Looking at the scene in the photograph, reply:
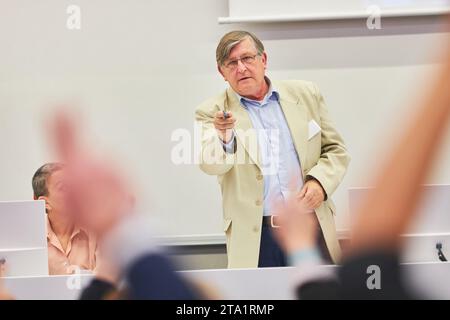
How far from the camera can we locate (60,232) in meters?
1.87

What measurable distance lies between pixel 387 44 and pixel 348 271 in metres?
0.64

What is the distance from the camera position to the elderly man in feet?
6.05

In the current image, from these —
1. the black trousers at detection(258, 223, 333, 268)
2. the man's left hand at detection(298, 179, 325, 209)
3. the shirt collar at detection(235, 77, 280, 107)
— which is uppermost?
the shirt collar at detection(235, 77, 280, 107)

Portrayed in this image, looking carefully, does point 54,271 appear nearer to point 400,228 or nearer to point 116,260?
point 116,260

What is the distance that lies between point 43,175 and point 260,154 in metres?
0.60

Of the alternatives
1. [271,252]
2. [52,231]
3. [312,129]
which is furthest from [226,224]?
[52,231]

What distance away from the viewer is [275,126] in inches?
74.2

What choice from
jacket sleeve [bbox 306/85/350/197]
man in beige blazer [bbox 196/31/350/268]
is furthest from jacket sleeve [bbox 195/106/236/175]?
jacket sleeve [bbox 306/85/350/197]

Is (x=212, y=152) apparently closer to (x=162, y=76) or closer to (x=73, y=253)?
(x=162, y=76)

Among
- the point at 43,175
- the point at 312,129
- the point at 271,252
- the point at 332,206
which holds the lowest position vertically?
the point at 271,252

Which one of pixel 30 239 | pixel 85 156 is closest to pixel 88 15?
pixel 85 156

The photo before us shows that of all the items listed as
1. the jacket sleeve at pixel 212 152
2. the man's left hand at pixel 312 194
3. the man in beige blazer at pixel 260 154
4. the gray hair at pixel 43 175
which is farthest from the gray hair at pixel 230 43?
the gray hair at pixel 43 175

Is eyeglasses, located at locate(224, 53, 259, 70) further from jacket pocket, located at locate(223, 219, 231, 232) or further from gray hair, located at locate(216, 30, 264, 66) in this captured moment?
jacket pocket, located at locate(223, 219, 231, 232)

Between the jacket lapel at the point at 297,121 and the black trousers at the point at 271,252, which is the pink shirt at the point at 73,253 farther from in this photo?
the jacket lapel at the point at 297,121
